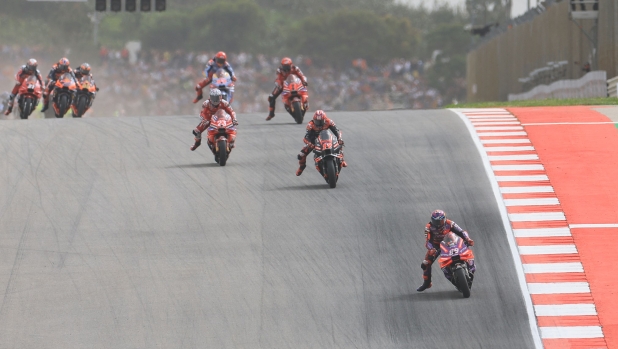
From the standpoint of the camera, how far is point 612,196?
67.4 feet

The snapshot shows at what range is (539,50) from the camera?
47750 mm

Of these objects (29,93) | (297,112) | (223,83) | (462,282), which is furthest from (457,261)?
(29,93)

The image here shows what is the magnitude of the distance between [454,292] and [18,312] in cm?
653

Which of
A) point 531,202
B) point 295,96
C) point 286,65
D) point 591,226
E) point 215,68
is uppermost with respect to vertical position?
point 286,65

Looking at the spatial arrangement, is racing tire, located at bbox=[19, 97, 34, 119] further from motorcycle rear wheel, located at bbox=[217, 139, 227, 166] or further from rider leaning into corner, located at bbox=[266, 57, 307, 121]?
motorcycle rear wheel, located at bbox=[217, 139, 227, 166]

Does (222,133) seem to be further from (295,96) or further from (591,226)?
(591,226)

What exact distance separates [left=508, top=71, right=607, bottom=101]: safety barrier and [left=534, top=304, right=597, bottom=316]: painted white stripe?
2147cm

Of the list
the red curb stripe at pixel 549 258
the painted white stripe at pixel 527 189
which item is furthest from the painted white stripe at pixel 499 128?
the red curb stripe at pixel 549 258

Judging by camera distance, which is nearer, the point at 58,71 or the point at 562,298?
the point at 562,298

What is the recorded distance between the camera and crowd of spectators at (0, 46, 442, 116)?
6119cm

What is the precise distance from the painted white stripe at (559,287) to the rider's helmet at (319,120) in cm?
626

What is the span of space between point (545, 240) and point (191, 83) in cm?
4561

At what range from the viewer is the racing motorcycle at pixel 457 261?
51.2 ft

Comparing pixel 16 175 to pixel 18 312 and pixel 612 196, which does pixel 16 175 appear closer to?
pixel 18 312
